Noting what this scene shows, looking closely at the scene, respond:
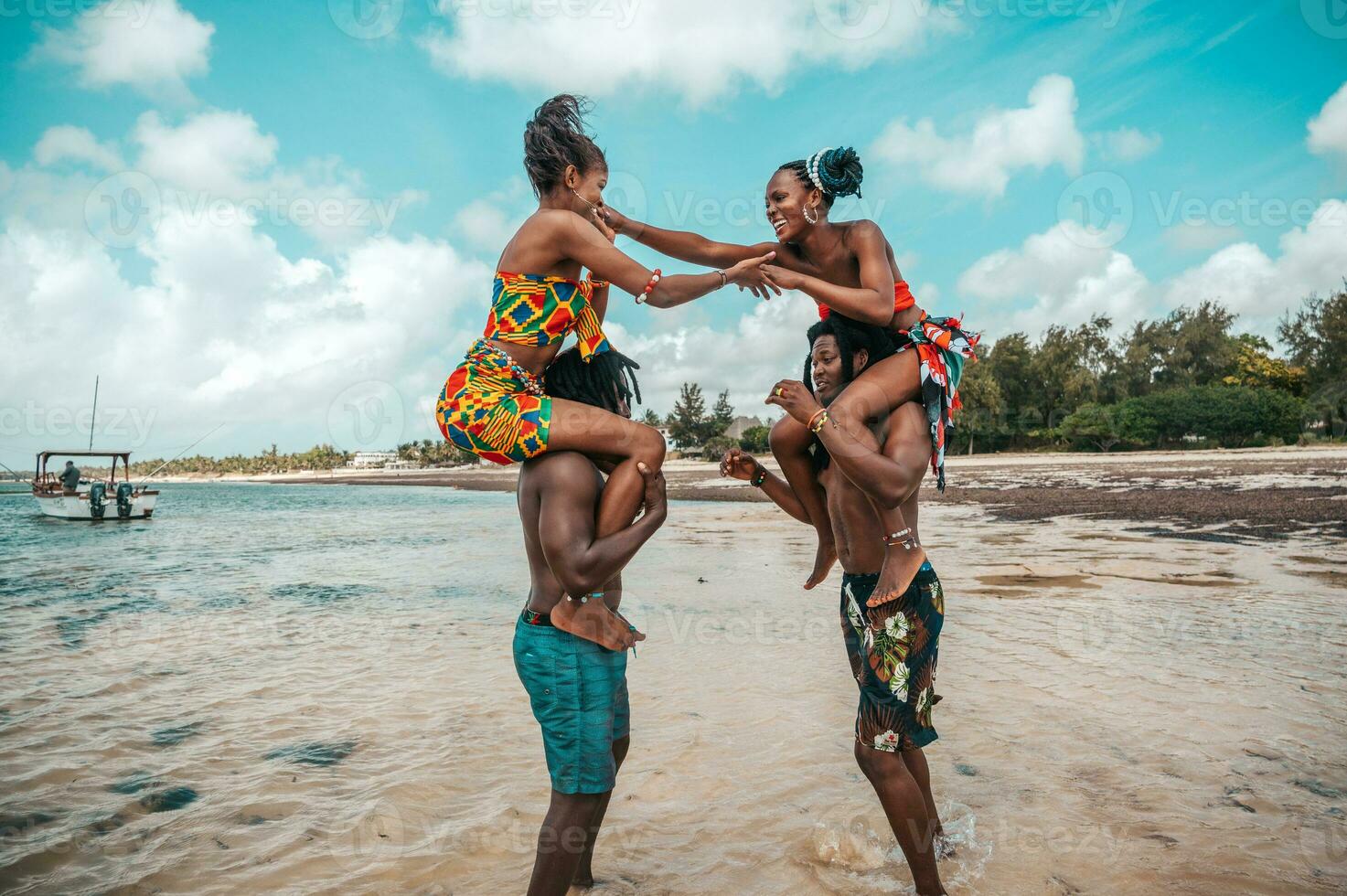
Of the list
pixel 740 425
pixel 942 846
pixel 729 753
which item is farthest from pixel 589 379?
pixel 740 425

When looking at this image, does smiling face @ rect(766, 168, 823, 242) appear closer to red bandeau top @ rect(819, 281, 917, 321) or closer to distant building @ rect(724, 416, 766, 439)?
red bandeau top @ rect(819, 281, 917, 321)

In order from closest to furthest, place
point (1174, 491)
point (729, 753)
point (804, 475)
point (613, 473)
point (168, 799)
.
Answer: point (613, 473) → point (804, 475) → point (168, 799) → point (729, 753) → point (1174, 491)

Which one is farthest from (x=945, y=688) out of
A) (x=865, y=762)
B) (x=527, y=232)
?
(x=527, y=232)

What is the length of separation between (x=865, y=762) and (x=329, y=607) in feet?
33.9

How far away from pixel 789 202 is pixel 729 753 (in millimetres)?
3577

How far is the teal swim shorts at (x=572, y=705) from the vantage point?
8.57 feet

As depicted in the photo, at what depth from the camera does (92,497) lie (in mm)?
31328

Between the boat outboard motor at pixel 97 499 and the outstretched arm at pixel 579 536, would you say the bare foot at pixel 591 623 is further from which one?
the boat outboard motor at pixel 97 499

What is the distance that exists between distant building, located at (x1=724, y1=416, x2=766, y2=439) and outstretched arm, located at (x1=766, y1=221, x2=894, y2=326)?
86399 millimetres

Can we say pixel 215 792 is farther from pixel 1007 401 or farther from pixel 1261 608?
pixel 1007 401

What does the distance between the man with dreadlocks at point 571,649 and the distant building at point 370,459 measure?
185m

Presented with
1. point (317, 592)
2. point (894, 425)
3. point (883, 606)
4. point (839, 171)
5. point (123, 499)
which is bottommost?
point (317, 592)

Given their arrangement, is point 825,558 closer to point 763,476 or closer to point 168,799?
point 763,476

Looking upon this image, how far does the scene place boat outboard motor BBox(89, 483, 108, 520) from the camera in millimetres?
31375
